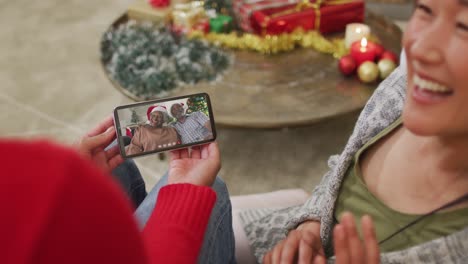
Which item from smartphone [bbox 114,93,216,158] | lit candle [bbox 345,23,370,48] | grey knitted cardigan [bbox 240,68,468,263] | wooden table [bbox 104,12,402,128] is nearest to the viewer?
grey knitted cardigan [bbox 240,68,468,263]

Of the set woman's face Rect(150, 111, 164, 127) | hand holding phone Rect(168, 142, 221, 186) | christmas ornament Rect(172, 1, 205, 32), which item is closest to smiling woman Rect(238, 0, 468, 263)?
hand holding phone Rect(168, 142, 221, 186)

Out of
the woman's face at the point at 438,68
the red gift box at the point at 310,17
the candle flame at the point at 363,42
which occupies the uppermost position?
the woman's face at the point at 438,68

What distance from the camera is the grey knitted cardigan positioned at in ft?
2.45

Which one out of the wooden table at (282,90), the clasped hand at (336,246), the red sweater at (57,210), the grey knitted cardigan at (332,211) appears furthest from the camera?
the wooden table at (282,90)

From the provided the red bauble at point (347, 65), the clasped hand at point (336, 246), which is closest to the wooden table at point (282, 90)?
the red bauble at point (347, 65)

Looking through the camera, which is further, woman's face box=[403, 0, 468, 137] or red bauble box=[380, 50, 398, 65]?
red bauble box=[380, 50, 398, 65]

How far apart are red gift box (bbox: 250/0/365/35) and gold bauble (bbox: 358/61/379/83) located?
1.19ft

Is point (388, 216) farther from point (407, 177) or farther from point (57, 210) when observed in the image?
point (57, 210)

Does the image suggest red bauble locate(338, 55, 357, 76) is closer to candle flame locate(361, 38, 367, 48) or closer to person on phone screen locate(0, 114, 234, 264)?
candle flame locate(361, 38, 367, 48)

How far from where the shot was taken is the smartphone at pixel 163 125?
1.03 meters

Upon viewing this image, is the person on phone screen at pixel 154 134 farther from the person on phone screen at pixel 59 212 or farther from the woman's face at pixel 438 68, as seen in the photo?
the person on phone screen at pixel 59 212

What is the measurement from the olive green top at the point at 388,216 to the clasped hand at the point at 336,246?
58 mm

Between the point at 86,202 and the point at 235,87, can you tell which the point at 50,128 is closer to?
the point at 235,87

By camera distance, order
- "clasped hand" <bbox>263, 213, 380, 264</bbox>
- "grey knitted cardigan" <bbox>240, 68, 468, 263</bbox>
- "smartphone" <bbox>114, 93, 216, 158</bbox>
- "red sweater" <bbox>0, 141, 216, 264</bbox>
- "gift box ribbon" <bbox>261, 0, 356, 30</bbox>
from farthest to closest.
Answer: "gift box ribbon" <bbox>261, 0, 356, 30</bbox> < "smartphone" <bbox>114, 93, 216, 158</bbox> < "grey knitted cardigan" <bbox>240, 68, 468, 263</bbox> < "clasped hand" <bbox>263, 213, 380, 264</bbox> < "red sweater" <bbox>0, 141, 216, 264</bbox>
